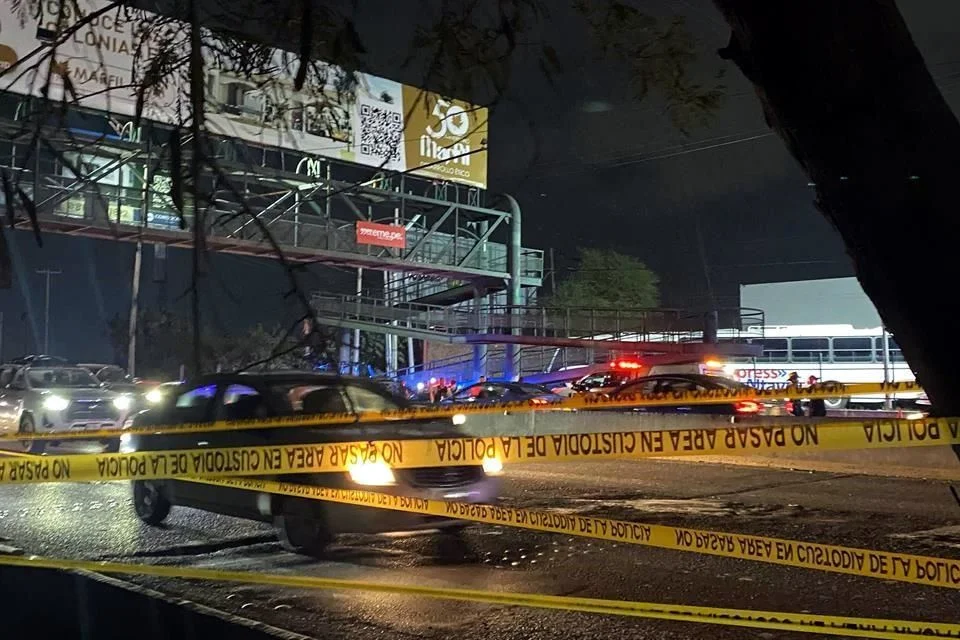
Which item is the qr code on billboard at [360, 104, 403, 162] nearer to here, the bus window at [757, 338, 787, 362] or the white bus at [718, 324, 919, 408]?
the white bus at [718, 324, 919, 408]

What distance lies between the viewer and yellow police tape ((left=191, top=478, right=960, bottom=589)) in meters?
4.94

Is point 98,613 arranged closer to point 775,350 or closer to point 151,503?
point 151,503

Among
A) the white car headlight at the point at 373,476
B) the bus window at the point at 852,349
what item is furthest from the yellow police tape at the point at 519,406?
the bus window at the point at 852,349

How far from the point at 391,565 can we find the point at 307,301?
18.6ft

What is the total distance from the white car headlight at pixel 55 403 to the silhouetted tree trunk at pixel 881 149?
1690 cm

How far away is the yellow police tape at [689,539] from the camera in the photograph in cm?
494

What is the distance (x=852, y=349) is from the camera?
1451 inches

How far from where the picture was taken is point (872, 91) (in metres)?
2.13

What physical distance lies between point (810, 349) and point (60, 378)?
28218 millimetres

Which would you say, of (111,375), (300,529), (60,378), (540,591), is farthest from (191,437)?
(111,375)

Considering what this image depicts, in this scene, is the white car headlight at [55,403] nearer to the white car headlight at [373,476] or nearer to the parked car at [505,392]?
the parked car at [505,392]

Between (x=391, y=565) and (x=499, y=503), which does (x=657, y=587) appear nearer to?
(x=391, y=565)

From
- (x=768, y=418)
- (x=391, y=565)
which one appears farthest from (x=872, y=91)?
(x=768, y=418)

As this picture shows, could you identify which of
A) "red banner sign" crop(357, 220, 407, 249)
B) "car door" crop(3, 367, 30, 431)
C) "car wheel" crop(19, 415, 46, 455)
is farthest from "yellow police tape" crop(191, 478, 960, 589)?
"red banner sign" crop(357, 220, 407, 249)
